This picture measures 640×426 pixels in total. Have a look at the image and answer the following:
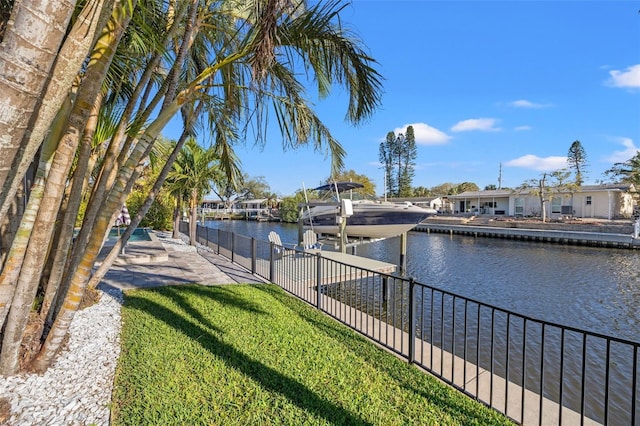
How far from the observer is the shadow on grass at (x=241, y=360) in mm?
2631

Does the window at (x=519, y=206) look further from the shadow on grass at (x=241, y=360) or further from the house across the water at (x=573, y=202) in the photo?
the shadow on grass at (x=241, y=360)

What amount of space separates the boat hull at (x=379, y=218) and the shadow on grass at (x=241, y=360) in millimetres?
9335

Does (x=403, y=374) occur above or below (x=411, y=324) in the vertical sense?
below

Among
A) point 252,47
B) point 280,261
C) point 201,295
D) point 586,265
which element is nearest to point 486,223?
point 586,265

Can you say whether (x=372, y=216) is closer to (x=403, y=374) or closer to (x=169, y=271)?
(x=169, y=271)

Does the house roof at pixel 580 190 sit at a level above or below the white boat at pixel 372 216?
above

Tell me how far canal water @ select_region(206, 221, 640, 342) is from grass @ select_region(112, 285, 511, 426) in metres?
6.18

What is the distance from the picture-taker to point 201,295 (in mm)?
5785

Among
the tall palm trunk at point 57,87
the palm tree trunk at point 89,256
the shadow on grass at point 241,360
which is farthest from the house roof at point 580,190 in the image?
the tall palm trunk at point 57,87

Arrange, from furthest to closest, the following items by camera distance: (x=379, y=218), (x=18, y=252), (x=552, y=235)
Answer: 1. (x=552, y=235)
2. (x=379, y=218)
3. (x=18, y=252)

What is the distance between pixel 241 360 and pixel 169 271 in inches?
213

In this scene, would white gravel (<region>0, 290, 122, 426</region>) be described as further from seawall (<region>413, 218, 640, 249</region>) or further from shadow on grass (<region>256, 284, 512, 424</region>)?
seawall (<region>413, 218, 640, 249</region>)

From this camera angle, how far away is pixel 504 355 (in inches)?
221

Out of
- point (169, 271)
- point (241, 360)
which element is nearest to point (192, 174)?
point (169, 271)
